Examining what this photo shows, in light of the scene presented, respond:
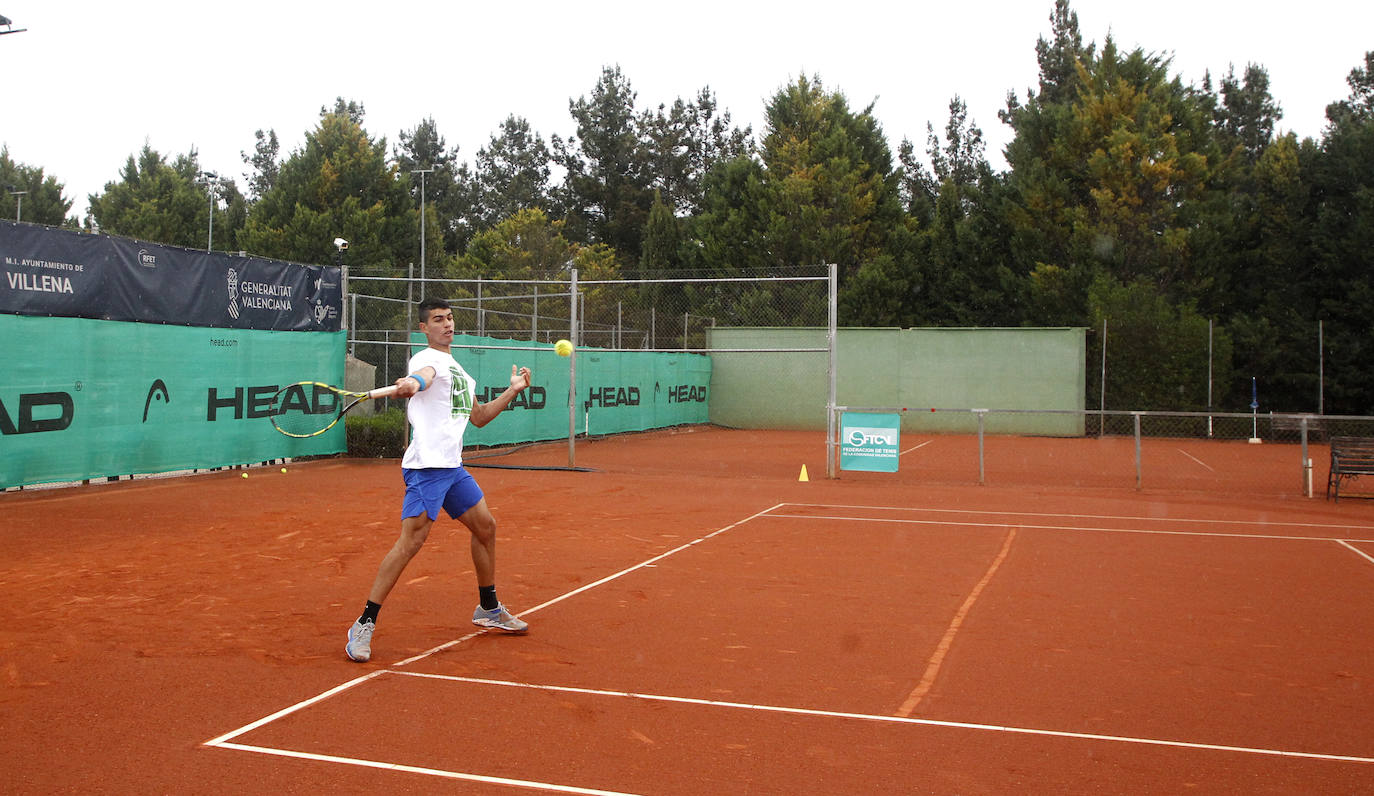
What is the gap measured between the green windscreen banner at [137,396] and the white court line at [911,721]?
32.5 feet

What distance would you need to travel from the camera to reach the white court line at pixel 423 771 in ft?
12.5

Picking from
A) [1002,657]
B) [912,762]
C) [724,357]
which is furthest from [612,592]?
[724,357]

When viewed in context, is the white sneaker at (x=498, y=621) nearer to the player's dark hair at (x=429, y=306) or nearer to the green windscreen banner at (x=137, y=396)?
the player's dark hair at (x=429, y=306)

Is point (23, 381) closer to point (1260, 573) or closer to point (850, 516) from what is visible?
point (850, 516)

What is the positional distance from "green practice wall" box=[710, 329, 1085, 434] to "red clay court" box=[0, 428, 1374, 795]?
1863 centimetres

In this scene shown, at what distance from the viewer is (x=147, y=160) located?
190ft

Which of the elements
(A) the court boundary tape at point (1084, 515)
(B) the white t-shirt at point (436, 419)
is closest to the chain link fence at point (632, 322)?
(A) the court boundary tape at point (1084, 515)

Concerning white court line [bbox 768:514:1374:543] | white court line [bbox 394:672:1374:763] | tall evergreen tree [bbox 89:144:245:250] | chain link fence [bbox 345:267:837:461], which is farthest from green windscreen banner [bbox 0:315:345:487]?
tall evergreen tree [bbox 89:144:245:250]

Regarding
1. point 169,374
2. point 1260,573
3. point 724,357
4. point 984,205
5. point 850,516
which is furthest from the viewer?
point 984,205

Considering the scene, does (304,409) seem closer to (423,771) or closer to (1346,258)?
(423,771)

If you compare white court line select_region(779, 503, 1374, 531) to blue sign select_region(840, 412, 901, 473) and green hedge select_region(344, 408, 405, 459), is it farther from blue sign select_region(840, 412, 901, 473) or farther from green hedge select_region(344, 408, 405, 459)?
green hedge select_region(344, 408, 405, 459)

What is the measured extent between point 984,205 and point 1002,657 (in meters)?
35.2

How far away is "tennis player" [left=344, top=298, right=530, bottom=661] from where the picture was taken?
561 centimetres

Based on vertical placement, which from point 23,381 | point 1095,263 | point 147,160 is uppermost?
point 147,160
